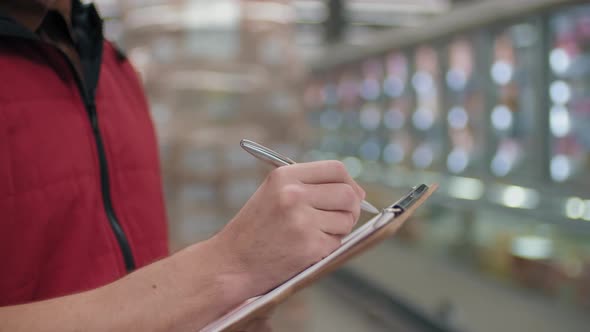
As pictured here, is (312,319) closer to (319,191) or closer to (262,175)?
(262,175)

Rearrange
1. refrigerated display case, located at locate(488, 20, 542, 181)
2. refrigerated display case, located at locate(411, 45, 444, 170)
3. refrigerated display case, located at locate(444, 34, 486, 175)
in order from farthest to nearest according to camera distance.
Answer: refrigerated display case, located at locate(411, 45, 444, 170) → refrigerated display case, located at locate(444, 34, 486, 175) → refrigerated display case, located at locate(488, 20, 542, 181)

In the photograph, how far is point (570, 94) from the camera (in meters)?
3.42

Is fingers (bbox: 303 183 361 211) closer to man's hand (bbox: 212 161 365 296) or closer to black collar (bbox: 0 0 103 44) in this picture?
man's hand (bbox: 212 161 365 296)

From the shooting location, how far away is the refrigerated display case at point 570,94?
10.8ft

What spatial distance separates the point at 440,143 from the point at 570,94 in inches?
80.7

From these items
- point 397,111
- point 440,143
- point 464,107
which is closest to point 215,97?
point 464,107

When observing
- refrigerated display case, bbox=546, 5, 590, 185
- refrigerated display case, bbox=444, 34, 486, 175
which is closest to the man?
refrigerated display case, bbox=546, 5, 590, 185

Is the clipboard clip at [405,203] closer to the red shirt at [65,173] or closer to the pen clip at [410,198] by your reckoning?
the pen clip at [410,198]

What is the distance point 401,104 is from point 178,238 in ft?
13.8

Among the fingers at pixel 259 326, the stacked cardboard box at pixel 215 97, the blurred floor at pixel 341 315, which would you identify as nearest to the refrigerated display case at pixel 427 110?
the blurred floor at pixel 341 315

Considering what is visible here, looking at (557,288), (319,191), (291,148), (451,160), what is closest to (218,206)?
(291,148)

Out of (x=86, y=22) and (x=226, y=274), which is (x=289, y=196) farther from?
(x=86, y=22)

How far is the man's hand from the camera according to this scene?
649 mm

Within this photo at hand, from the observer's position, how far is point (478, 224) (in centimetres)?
378
